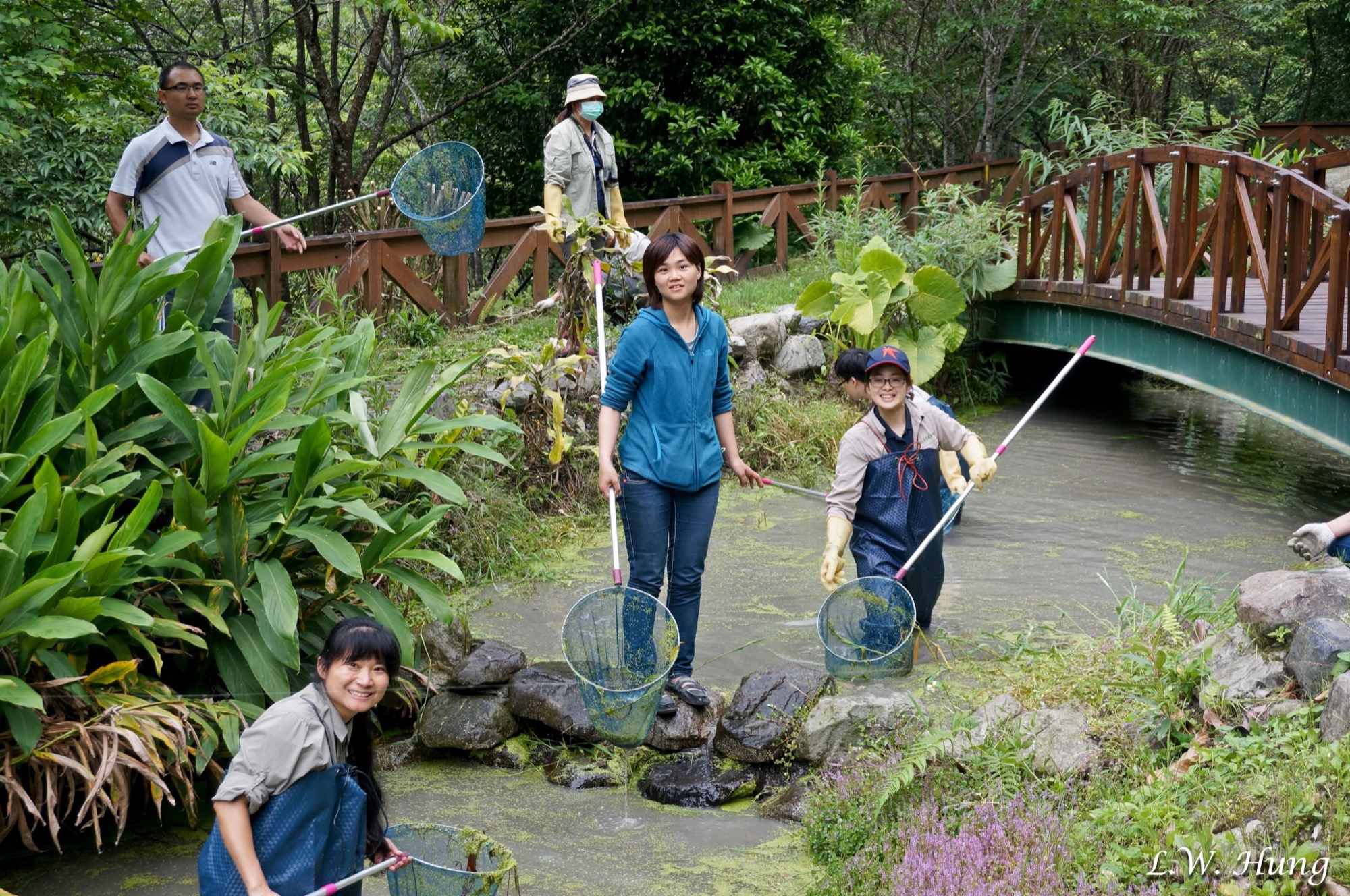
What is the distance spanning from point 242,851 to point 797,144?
12.6 metres

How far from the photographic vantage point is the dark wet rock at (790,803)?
435 cm

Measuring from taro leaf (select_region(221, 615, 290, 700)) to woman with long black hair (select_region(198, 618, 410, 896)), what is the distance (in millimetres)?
1162

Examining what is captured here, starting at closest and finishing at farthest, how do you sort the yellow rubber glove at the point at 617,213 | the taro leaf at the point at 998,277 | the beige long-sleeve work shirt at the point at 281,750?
the beige long-sleeve work shirt at the point at 281,750
the yellow rubber glove at the point at 617,213
the taro leaf at the point at 998,277

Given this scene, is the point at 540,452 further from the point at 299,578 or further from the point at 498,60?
the point at 498,60

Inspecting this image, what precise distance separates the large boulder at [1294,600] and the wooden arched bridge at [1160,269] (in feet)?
8.02

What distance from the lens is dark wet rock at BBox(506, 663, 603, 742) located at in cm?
490

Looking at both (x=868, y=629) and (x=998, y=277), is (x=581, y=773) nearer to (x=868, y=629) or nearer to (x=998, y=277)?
(x=868, y=629)

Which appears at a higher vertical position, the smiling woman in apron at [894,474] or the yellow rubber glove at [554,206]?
the yellow rubber glove at [554,206]

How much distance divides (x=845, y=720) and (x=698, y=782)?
55cm

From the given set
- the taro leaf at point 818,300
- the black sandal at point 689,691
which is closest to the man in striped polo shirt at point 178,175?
the black sandal at point 689,691

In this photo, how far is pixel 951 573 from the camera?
6965mm

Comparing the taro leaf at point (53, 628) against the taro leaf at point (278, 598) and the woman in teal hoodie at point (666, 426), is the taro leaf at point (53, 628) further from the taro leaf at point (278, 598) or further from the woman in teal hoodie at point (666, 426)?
the woman in teal hoodie at point (666, 426)

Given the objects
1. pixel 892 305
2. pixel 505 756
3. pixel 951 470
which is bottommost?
pixel 505 756

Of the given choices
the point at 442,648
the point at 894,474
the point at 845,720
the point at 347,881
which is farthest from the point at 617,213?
the point at 347,881
